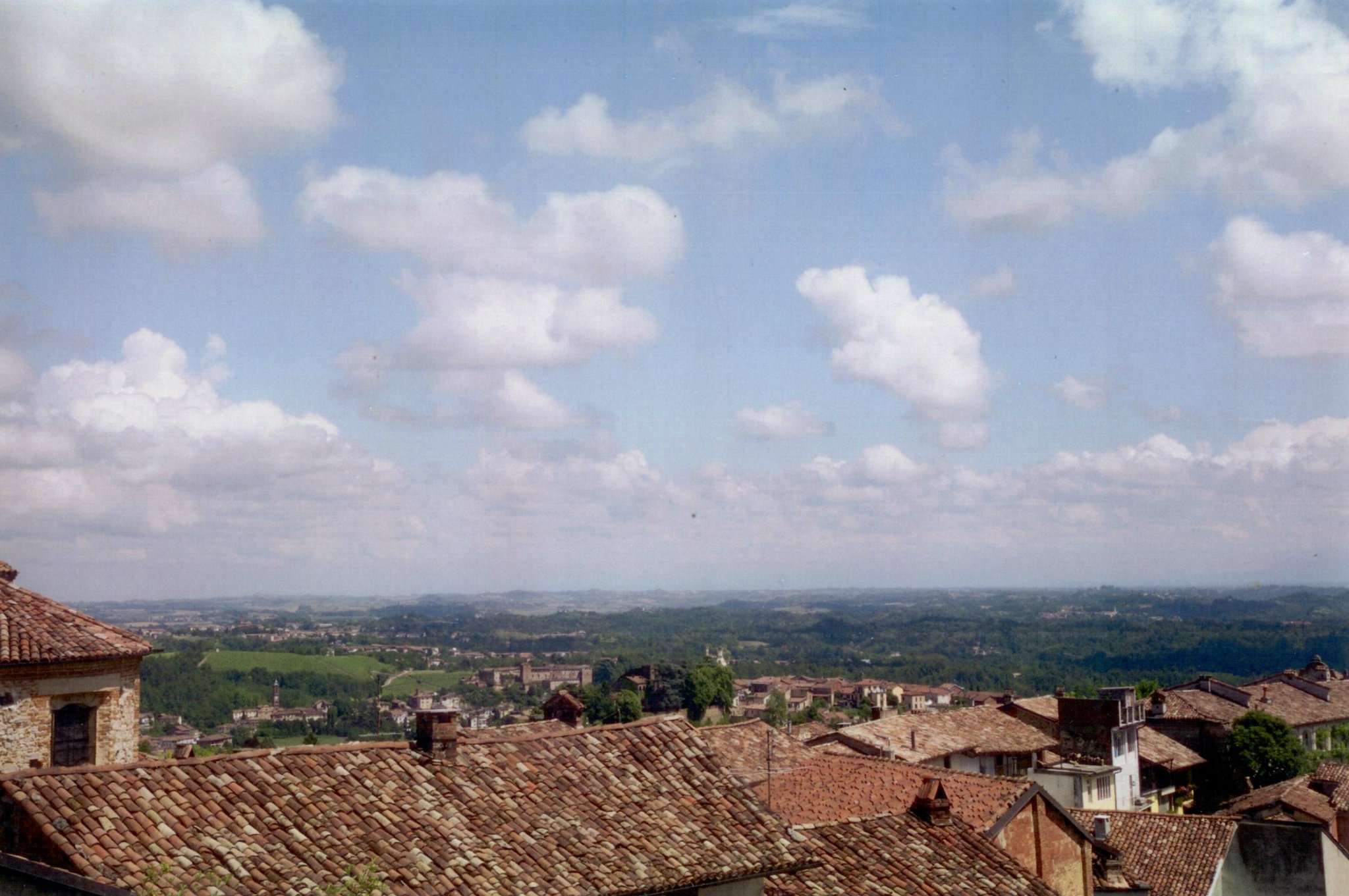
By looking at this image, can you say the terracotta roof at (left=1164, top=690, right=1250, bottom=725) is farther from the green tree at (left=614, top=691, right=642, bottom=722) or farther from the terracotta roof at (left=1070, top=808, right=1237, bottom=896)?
the green tree at (left=614, top=691, right=642, bottom=722)

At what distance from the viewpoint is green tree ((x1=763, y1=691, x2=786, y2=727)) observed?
107 metres

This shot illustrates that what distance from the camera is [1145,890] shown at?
25578mm

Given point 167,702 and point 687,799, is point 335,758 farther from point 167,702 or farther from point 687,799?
point 167,702

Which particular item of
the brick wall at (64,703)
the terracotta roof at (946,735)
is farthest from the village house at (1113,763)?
the brick wall at (64,703)

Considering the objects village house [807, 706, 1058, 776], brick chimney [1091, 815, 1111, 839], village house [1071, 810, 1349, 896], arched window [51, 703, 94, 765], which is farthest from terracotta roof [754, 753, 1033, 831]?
village house [807, 706, 1058, 776]

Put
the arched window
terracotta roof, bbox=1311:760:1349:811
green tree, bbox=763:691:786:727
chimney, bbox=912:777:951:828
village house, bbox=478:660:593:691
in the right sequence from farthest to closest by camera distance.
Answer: village house, bbox=478:660:593:691 → green tree, bbox=763:691:786:727 → terracotta roof, bbox=1311:760:1349:811 → the arched window → chimney, bbox=912:777:951:828

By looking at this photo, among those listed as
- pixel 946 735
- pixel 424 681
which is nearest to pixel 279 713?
pixel 424 681

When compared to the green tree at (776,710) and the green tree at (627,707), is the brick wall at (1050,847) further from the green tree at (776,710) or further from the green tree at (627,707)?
the green tree at (627,707)

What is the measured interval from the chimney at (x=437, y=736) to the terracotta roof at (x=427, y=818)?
0.17 m

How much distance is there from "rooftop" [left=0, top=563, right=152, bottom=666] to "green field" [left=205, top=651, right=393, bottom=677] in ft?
433

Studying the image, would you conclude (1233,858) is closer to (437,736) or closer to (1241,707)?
(437,736)

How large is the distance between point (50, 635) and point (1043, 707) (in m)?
50.4

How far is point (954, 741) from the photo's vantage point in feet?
152

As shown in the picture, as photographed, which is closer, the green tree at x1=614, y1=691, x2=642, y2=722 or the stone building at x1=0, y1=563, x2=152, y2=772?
the stone building at x1=0, y1=563, x2=152, y2=772
